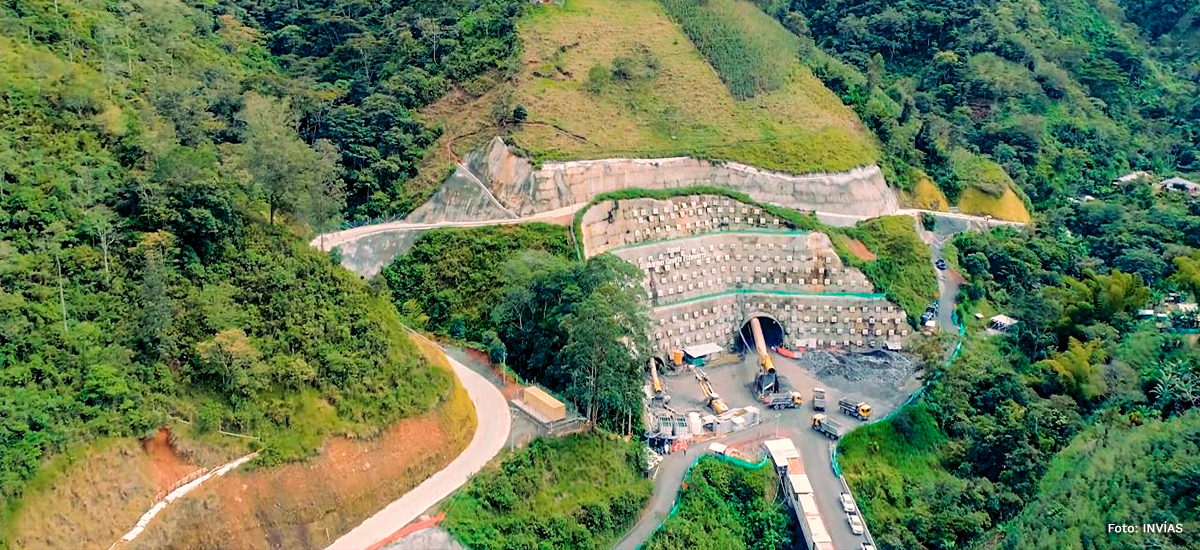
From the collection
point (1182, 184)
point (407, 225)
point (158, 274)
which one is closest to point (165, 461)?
point (158, 274)

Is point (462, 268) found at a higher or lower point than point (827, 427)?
higher

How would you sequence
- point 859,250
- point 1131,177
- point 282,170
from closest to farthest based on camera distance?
point 282,170 < point 859,250 < point 1131,177

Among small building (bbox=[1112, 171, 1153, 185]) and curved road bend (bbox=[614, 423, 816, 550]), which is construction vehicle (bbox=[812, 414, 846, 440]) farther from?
small building (bbox=[1112, 171, 1153, 185])

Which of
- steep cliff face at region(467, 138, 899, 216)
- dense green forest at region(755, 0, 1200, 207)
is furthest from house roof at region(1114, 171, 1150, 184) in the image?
steep cliff face at region(467, 138, 899, 216)

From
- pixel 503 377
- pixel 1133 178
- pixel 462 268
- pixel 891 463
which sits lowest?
pixel 1133 178

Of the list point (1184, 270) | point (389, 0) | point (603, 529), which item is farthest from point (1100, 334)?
point (389, 0)

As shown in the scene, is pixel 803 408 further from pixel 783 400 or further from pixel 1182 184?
pixel 1182 184

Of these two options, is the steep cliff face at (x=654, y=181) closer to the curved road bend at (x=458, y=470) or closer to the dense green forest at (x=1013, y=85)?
the dense green forest at (x=1013, y=85)
